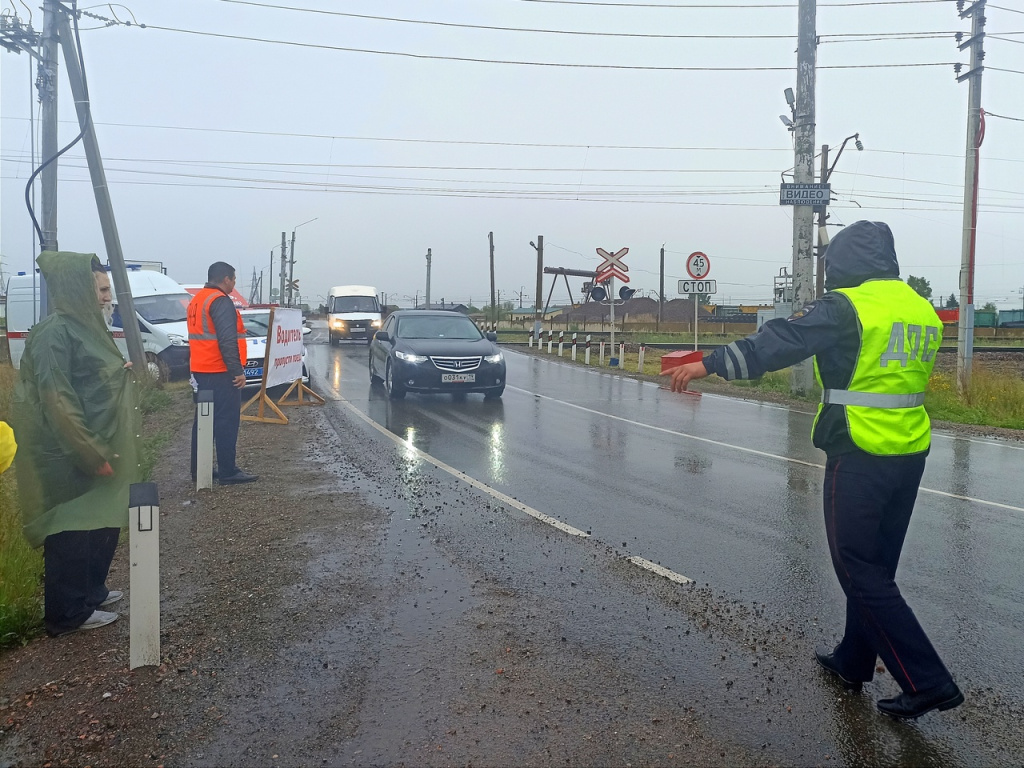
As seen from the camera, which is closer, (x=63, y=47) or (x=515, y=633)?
(x=515, y=633)

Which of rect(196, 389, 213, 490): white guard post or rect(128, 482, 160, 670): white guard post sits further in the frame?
rect(196, 389, 213, 490): white guard post

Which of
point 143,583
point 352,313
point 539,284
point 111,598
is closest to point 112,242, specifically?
point 111,598

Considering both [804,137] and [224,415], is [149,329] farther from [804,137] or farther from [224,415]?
[804,137]

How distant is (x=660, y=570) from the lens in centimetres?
577

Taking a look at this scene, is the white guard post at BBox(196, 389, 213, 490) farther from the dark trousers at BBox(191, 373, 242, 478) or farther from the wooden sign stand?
the wooden sign stand

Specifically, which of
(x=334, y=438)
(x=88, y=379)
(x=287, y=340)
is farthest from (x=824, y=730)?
(x=287, y=340)

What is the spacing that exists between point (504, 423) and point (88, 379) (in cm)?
882

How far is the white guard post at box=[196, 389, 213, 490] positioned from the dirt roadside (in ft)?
6.02

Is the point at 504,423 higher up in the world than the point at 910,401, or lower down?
lower down

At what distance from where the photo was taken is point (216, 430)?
8570mm

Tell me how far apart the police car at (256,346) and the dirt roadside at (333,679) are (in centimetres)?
923

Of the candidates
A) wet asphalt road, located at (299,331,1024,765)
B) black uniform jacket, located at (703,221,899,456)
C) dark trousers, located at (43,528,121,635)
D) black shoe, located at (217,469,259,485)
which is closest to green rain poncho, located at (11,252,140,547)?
dark trousers, located at (43,528,121,635)

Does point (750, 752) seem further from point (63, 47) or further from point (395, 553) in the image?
point (63, 47)

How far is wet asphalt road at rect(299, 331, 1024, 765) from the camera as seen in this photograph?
368 cm
